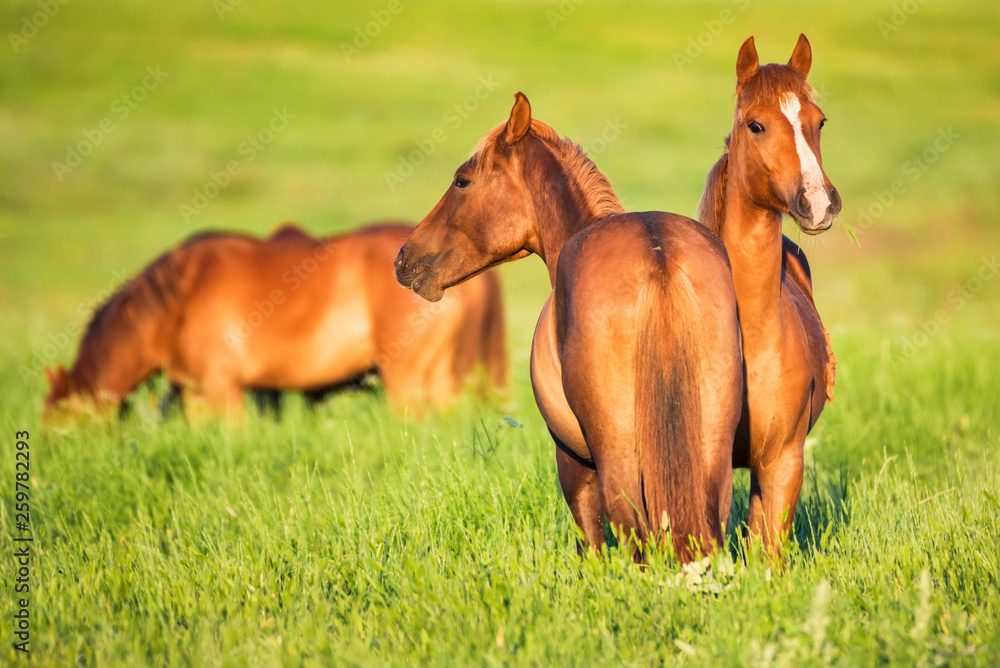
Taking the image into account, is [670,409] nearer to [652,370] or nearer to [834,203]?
[652,370]

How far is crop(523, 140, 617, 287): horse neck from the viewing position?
3.30m

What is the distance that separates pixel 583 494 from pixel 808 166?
138 centimetres

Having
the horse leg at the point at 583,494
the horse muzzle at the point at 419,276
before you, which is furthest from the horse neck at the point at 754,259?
the horse muzzle at the point at 419,276

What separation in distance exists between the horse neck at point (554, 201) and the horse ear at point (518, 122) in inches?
3.2

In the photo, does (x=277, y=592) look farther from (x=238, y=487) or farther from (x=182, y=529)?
(x=238, y=487)

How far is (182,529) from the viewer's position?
430 cm

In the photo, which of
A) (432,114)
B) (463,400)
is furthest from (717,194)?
(432,114)

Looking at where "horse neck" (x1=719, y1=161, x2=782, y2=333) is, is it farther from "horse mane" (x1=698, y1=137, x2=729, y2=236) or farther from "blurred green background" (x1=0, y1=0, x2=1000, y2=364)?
"blurred green background" (x1=0, y1=0, x2=1000, y2=364)

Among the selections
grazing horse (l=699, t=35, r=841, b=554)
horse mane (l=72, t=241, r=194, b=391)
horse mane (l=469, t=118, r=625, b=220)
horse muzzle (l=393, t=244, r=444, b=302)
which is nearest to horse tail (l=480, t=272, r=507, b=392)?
horse mane (l=72, t=241, r=194, b=391)

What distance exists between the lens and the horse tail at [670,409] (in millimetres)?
2584

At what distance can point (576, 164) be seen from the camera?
3357 millimetres

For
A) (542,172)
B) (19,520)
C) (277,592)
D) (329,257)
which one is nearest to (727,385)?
(542,172)

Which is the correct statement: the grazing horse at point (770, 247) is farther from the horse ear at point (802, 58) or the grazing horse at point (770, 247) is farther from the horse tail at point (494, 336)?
the horse tail at point (494, 336)

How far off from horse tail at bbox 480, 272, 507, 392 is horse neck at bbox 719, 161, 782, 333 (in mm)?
4582
